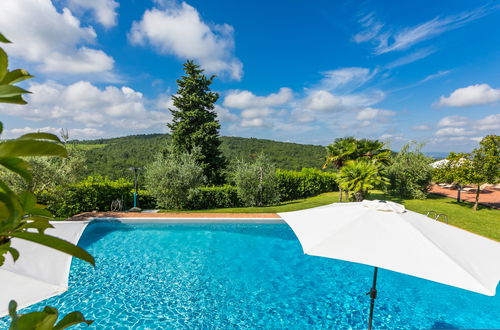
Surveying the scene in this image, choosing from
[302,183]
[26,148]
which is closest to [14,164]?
[26,148]

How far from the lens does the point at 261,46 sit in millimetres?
25000

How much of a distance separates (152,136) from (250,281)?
184ft

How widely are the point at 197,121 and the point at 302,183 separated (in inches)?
436

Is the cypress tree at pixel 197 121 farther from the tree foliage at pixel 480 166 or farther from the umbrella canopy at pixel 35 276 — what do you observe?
the umbrella canopy at pixel 35 276

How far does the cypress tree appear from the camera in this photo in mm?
21562

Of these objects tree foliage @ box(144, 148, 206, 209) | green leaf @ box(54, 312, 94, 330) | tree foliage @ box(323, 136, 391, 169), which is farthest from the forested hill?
green leaf @ box(54, 312, 94, 330)

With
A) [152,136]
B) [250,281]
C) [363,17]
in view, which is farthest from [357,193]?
[152,136]

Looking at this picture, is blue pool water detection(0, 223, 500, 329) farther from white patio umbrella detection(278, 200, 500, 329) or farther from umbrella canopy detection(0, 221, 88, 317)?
umbrella canopy detection(0, 221, 88, 317)

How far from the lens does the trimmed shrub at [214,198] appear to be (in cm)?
1606

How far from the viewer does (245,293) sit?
668 cm

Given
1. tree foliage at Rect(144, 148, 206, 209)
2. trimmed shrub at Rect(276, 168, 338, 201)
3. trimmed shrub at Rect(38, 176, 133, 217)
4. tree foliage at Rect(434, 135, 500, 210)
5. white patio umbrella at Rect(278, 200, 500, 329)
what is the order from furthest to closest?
trimmed shrub at Rect(276, 168, 338, 201) < tree foliage at Rect(144, 148, 206, 209) < tree foliage at Rect(434, 135, 500, 210) < trimmed shrub at Rect(38, 176, 133, 217) < white patio umbrella at Rect(278, 200, 500, 329)

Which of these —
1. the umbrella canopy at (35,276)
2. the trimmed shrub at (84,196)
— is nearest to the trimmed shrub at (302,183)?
the trimmed shrub at (84,196)

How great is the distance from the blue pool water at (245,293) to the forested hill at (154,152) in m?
23.7

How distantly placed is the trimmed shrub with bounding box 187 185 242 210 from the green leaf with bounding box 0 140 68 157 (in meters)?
15.6
